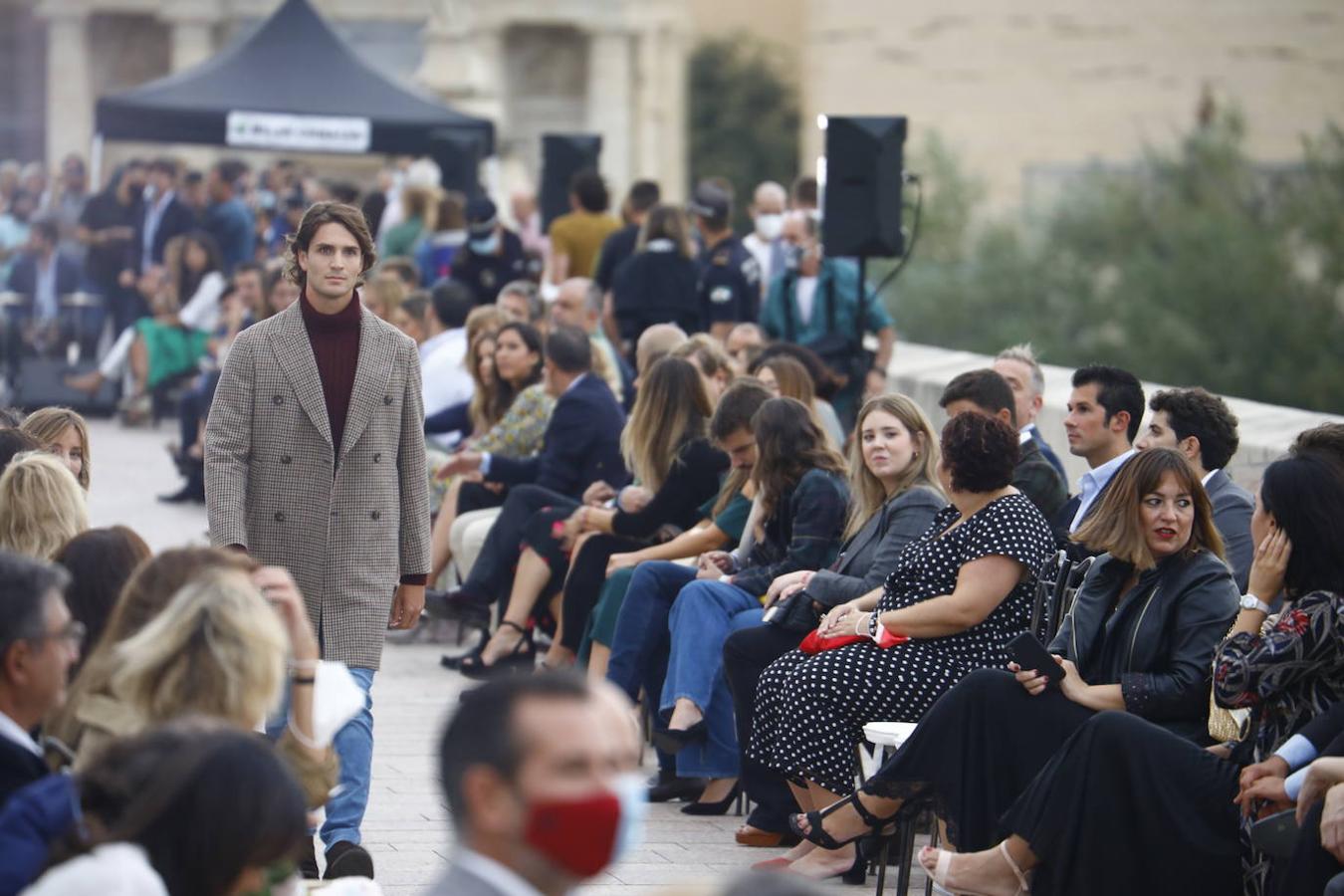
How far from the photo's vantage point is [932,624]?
20.5 ft

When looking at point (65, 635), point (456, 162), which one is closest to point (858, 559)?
point (65, 635)

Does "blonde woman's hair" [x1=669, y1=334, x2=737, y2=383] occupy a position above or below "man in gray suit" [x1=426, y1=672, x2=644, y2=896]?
above

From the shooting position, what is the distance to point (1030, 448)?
7.28 meters

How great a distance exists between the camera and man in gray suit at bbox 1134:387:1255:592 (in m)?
6.66

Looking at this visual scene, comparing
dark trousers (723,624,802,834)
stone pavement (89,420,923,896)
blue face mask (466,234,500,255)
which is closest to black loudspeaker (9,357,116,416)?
blue face mask (466,234,500,255)

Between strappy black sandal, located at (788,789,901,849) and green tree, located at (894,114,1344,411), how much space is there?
22.9m

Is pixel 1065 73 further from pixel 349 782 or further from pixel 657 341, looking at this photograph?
pixel 349 782

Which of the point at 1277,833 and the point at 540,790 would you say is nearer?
the point at 540,790

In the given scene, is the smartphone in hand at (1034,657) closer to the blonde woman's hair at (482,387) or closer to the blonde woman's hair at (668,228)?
the blonde woman's hair at (482,387)

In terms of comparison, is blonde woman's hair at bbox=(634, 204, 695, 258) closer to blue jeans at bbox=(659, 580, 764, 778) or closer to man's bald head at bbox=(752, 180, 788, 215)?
man's bald head at bbox=(752, 180, 788, 215)

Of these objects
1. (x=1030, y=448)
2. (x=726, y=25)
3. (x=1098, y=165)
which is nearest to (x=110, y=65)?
(x=726, y=25)

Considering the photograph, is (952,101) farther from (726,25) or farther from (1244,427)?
(1244,427)

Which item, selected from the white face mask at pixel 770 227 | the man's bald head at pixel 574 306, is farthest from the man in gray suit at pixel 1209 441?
the white face mask at pixel 770 227

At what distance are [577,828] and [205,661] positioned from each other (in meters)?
1.27
